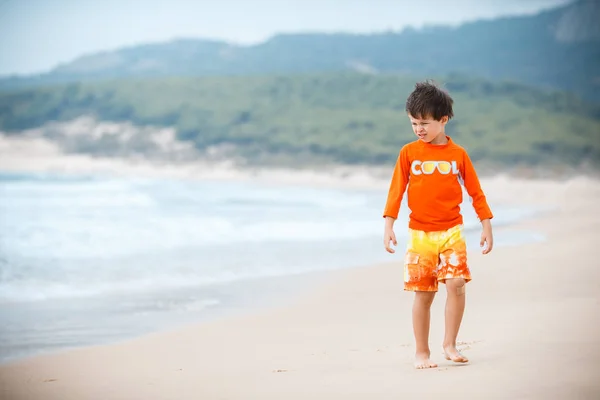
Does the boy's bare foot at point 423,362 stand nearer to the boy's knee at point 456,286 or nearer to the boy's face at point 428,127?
the boy's knee at point 456,286

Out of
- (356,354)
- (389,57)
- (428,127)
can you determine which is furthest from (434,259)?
(389,57)

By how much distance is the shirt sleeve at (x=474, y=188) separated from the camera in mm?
3375

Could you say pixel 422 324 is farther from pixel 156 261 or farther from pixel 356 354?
pixel 156 261

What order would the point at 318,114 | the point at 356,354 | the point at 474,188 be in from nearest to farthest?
the point at 474,188
the point at 356,354
the point at 318,114

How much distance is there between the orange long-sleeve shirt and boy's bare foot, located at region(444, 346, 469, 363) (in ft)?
1.56

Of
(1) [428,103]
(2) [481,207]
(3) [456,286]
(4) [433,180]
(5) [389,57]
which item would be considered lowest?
(3) [456,286]

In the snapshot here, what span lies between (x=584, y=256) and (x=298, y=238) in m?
3.63

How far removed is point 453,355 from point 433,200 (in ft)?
1.98

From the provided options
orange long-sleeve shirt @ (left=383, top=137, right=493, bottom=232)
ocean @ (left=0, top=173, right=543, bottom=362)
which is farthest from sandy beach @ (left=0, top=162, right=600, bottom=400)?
orange long-sleeve shirt @ (left=383, top=137, right=493, bottom=232)

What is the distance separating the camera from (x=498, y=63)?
2039 inches

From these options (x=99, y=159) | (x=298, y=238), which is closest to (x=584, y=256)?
(x=298, y=238)

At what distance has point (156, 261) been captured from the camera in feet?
24.9

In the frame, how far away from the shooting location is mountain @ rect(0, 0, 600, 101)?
46.8 m

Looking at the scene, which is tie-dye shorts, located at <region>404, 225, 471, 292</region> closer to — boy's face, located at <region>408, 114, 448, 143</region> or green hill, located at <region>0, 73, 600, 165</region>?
boy's face, located at <region>408, 114, 448, 143</region>
